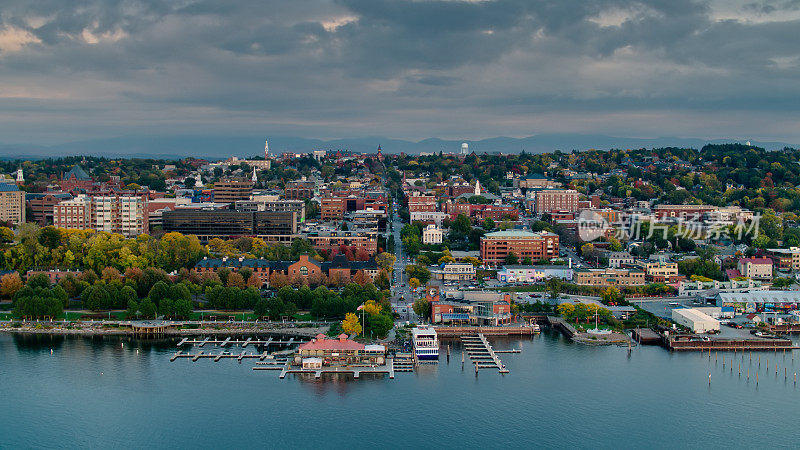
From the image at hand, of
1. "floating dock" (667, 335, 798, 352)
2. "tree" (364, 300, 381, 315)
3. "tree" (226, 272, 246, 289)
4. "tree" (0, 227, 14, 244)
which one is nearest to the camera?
"floating dock" (667, 335, 798, 352)

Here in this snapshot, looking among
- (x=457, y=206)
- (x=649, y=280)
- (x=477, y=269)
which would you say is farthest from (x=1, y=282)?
(x=457, y=206)

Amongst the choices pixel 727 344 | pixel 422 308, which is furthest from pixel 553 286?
pixel 727 344

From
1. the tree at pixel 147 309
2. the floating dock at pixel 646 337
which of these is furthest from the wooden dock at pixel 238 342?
the floating dock at pixel 646 337

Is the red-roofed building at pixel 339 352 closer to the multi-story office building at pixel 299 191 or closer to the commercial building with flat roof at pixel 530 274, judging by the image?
the commercial building with flat roof at pixel 530 274

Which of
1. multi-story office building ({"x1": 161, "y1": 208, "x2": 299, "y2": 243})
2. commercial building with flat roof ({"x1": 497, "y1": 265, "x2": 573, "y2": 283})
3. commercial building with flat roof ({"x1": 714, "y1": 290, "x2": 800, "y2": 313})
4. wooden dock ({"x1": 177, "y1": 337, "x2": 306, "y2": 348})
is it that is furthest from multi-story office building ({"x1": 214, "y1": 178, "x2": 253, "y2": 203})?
commercial building with flat roof ({"x1": 714, "y1": 290, "x2": 800, "y2": 313})

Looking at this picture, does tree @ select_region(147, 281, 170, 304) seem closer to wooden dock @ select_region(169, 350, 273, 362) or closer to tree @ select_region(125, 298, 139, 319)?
tree @ select_region(125, 298, 139, 319)
